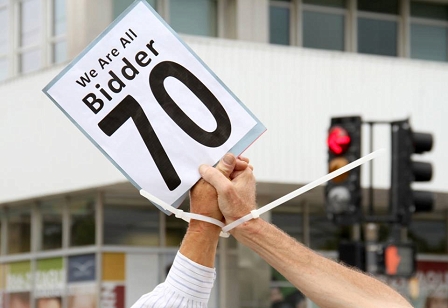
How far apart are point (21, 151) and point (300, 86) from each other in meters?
4.55

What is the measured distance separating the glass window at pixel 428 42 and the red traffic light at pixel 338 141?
33.6 ft

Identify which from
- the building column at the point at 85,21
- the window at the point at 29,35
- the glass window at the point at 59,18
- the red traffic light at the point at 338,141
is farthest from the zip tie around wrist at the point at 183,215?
the window at the point at 29,35

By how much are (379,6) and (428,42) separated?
1.18 m

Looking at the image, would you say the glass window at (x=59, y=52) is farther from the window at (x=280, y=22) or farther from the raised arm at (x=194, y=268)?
the raised arm at (x=194, y=268)

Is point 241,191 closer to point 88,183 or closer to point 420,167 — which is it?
point 420,167

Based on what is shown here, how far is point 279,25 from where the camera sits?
19328 mm

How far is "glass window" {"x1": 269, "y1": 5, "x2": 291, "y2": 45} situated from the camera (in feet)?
63.1

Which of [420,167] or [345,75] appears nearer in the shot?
[420,167]

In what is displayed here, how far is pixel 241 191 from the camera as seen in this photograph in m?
2.27

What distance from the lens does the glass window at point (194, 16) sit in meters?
18.3

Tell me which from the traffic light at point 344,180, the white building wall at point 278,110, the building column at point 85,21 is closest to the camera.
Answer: the traffic light at point 344,180

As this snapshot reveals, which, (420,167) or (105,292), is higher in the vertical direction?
(420,167)

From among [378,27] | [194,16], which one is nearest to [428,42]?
[378,27]

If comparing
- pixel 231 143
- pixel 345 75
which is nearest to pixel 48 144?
pixel 345 75
